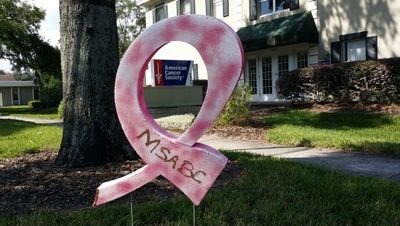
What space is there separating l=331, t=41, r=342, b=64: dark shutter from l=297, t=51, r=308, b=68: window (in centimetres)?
151

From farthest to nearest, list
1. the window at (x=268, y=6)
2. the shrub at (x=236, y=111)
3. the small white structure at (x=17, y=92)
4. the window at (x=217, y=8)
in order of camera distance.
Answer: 1. the small white structure at (x=17, y=92)
2. the window at (x=217, y=8)
3. the window at (x=268, y=6)
4. the shrub at (x=236, y=111)

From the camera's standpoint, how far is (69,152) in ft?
20.3

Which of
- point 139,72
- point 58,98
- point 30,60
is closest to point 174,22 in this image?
point 139,72

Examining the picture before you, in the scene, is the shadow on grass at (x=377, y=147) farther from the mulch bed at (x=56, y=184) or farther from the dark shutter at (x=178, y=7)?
the dark shutter at (x=178, y=7)

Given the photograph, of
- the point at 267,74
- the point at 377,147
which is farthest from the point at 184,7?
the point at 377,147

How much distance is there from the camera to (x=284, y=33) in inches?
651

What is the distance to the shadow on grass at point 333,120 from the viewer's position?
34.0 ft

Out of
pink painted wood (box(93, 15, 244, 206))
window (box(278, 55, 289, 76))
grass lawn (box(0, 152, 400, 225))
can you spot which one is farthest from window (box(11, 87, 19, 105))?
pink painted wood (box(93, 15, 244, 206))

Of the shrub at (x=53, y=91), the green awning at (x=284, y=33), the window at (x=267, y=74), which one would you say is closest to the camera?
the green awning at (x=284, y=33)

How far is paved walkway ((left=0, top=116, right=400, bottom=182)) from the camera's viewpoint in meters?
6.15

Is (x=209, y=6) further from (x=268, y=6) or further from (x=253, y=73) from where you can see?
(x=253, y=73)

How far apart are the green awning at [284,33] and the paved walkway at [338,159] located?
26.4ft

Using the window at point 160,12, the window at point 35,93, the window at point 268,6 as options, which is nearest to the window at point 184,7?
the window at point 160,12

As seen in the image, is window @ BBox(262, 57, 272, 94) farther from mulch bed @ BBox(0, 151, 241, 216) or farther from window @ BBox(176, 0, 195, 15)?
mulch bed @ BBox(0, 151, 241, 216)
